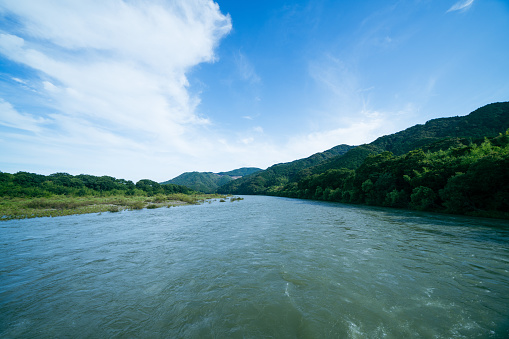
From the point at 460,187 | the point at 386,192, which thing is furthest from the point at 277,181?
the point at 460,187

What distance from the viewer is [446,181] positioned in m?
Result: 26.5

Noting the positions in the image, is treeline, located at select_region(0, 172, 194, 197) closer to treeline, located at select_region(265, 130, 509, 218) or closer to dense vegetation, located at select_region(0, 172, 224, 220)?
dense vegetation, located at select_region(0, 172, 224, 220)

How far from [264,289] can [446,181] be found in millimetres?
33957

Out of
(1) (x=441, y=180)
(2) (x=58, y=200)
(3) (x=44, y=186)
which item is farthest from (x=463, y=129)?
(3) (x=44, y=186)

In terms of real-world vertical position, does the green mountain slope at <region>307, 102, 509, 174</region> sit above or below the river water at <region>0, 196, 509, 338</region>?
above

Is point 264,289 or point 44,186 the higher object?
point 44,186

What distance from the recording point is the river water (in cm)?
495

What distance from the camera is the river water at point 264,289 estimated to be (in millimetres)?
4945

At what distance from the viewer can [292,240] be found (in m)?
13.9

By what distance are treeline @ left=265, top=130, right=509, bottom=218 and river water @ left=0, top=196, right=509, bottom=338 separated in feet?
38.0

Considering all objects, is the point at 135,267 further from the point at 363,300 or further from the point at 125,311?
the point at 363,300

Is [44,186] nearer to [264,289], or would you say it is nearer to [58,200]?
[58,200]

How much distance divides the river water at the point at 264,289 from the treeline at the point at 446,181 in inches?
456

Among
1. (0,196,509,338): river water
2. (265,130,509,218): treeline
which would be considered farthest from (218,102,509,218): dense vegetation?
(0,196,509,338): river water
